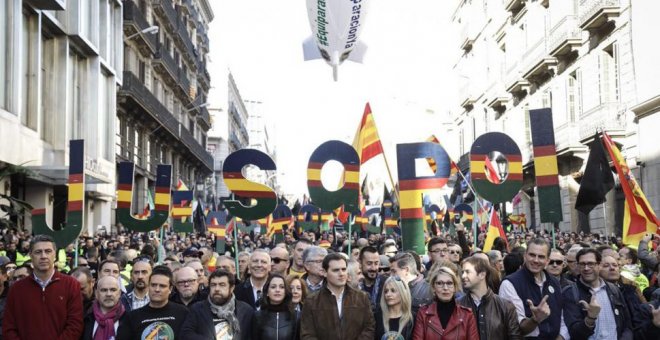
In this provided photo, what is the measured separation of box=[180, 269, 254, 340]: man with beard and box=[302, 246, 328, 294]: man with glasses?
1.02 metres

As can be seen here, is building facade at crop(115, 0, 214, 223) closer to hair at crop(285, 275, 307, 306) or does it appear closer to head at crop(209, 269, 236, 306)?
hair at crop(285, 275, 307, 306)

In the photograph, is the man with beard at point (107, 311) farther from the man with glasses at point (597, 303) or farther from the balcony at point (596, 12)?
the balcony at point (596, 12)

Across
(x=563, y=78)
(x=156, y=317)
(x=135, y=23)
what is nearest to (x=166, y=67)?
(x=135, y=23)

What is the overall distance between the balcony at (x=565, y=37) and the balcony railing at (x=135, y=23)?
1653cm

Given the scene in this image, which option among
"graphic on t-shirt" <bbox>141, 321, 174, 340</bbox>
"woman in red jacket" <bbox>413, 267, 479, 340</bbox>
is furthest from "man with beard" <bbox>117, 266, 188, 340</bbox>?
"woman in red jacket" <bbox>413, 267, 479, 340</bbox>

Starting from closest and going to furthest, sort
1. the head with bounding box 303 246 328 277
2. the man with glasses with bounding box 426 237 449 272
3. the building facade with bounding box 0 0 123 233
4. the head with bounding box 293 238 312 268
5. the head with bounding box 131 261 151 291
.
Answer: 1. the head with bounding box 131 261 151 291
2. the head with bounding box 303 246 328 277
3. the man with glasses with bounding box 426 237 449 272
4. the head with bounding box 293 238 312 268
5. the building facade with bounding box 0 0 123 233

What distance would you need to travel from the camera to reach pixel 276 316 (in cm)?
692

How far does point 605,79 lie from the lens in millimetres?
26984

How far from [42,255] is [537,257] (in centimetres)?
393

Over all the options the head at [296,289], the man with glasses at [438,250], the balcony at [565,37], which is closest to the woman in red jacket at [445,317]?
the head at [296,289]

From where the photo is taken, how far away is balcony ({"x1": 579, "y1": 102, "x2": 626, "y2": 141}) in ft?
84.5

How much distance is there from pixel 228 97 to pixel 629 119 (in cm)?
6137

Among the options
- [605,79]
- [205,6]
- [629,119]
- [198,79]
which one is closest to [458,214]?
[629,119]

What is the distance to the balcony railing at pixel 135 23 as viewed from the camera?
3616cm
